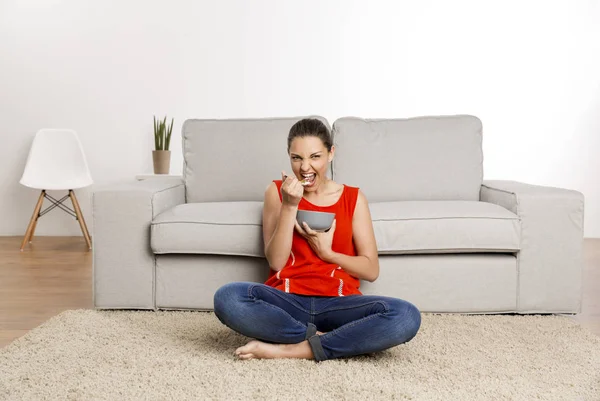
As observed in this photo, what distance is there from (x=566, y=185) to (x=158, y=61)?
3.33 meters

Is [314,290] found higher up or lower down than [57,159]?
lower down

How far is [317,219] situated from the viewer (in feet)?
6.65

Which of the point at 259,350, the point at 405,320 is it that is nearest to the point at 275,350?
the point at 259,350

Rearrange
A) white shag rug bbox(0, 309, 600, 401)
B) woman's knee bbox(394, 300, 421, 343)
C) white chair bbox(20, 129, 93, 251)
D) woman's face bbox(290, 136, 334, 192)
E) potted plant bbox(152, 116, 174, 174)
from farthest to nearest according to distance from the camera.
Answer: white chair bbox(20, 129, 93, 251) < potted plant bbox(152, 116, 174, 174) < woman's face bbox(290, 136, 334, 192) < woman's knee bbox(394, 300, 421, 343) < white shag rug bbox(0, 309, 600, 401)

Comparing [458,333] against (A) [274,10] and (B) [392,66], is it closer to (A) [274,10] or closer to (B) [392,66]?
(B) [392,66]

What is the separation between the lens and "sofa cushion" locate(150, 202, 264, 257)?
2.60m

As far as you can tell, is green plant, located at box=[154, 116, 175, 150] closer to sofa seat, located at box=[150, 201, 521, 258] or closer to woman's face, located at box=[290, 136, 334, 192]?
sofa seat, located at box=[150, 201, 521, 258]

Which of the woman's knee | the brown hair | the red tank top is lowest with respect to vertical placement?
the woman's knee

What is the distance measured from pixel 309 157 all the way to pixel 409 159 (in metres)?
1.16

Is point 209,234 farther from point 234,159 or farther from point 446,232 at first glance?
point 446,232

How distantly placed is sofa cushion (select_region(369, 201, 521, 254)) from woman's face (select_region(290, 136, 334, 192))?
604 millimetres

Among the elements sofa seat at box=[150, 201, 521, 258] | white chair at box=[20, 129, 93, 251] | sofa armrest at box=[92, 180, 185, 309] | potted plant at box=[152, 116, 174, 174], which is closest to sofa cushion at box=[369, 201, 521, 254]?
sofa seat at box=[150, 201, 521, 258]

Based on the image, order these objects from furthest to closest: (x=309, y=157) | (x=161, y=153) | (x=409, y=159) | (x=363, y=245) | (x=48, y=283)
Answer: (x=161, y=153) < (x=48, y=283) < (x=409, y=159) < (x=363, y=245) < (x=309, y=157)

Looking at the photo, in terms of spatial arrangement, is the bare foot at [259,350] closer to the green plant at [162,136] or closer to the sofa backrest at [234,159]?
the sofa backrest at [234,159]
